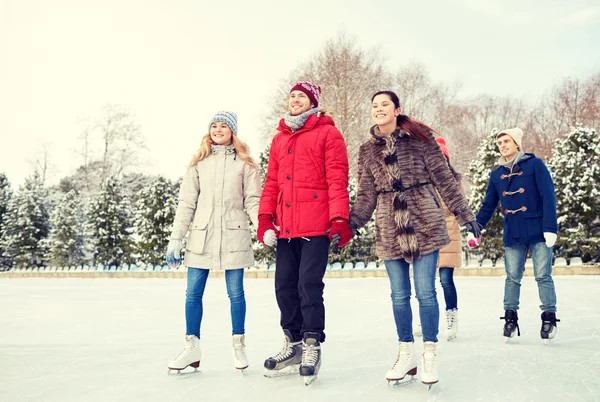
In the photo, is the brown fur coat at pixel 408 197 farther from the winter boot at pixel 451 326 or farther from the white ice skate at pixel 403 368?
the winter boot at pixel 451 326

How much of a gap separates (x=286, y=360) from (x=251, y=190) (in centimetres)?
112

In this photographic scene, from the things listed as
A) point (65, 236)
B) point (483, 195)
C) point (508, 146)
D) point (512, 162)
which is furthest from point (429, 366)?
point (65, 236)

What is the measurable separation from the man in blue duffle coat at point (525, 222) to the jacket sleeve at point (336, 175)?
5.38 feet

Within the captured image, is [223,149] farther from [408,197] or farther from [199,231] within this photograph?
[408,197]

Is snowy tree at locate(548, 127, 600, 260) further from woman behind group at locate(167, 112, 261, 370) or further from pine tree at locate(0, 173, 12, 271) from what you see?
pine tree at locate(0, 173, 12, 271)

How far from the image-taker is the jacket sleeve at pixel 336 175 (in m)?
3.20

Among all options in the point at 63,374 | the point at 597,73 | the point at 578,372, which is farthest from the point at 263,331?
the point at 597,73

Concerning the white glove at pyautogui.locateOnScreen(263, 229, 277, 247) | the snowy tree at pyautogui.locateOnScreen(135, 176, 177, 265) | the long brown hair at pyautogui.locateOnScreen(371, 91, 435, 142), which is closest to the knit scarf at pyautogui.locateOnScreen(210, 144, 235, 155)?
the white glove at pyautogui.locateOnScreen(263, 229, 277, 247)

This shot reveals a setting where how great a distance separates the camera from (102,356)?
4047 mm

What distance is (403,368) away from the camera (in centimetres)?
304

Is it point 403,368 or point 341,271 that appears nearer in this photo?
point 403,368

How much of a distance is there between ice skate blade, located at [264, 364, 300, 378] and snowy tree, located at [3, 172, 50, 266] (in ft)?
71.9

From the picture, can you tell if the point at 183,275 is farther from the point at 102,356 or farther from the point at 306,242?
A: the point at 306,242

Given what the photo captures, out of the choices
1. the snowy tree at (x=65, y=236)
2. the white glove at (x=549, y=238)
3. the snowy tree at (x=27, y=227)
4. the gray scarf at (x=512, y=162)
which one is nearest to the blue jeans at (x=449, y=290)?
the white glove at (x=549, y=238)
